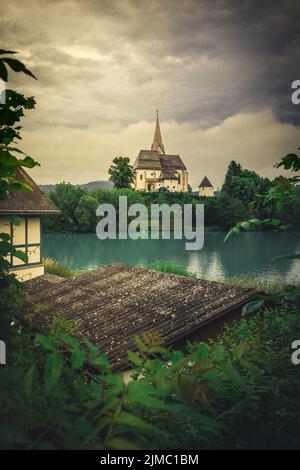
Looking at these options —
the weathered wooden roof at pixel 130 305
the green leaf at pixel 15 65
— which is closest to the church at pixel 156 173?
the weathered wooden roof at pixel 130 305

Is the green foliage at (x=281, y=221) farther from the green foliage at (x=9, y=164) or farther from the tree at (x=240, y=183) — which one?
the tree at (x=240, y=183)

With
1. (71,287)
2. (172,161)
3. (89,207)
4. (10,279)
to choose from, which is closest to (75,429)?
(10,279)

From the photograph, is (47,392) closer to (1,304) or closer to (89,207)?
(1,304)

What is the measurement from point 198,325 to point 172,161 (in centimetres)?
10507

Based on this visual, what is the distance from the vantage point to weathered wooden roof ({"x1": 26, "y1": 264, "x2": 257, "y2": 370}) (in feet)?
27.6

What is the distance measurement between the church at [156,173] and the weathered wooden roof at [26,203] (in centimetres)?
8452

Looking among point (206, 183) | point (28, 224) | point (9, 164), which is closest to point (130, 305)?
point (28, 224)

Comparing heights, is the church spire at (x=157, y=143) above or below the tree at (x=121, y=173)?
above

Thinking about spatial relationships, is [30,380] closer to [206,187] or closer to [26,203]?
[26,203]

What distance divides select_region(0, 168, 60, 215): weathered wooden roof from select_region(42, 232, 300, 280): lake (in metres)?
15.5

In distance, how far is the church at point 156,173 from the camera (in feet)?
336

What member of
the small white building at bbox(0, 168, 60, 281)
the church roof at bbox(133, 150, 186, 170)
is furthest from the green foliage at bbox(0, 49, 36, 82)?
the church roof at bbox(133, 150, 186, 170)

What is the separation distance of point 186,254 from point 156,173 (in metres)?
65.8

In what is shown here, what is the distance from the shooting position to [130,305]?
10227 millimetres
